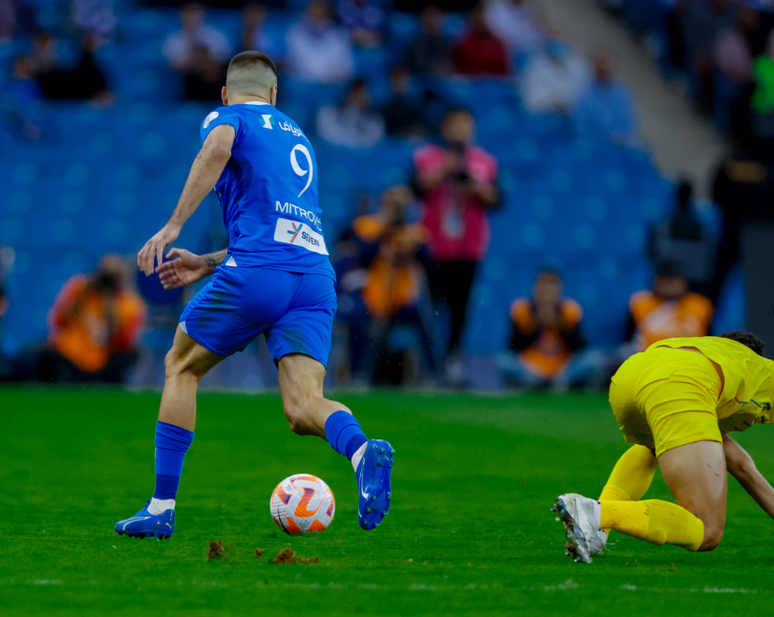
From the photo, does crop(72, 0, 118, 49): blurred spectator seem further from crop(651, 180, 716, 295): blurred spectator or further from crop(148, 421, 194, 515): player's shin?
crop(148, 421, 194, 515): player's shin

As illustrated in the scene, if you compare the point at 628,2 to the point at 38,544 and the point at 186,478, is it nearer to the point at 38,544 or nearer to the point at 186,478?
the point at 186,478

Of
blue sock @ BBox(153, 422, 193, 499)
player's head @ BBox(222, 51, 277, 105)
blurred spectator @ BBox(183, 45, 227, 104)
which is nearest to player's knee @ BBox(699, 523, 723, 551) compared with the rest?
blue sock @ BBox(153, 422, 193, 499)

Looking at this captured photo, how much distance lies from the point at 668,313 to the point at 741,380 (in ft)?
29.2

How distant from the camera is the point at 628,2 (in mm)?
19766

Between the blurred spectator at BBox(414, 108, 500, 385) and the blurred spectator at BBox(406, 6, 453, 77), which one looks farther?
the blurred spectator at BBox(406, 6, 453, 77)

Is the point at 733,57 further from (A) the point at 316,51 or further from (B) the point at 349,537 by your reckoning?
(B) the point at 349,537

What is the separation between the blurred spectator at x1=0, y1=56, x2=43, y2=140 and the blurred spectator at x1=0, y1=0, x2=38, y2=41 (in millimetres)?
1952

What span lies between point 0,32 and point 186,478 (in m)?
13.0

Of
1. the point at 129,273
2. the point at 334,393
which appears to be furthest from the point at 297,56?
the point at 334,393

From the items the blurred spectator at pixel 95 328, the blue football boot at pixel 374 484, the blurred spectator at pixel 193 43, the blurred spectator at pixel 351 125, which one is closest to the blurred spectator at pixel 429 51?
the blurred spectator at pixel 351 125

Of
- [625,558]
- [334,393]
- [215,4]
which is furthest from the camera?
[215,4]

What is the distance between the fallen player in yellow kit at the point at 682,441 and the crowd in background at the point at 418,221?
795cm

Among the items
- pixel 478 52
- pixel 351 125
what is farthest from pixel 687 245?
pixel 478 52

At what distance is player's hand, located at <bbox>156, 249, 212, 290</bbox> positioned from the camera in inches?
191
